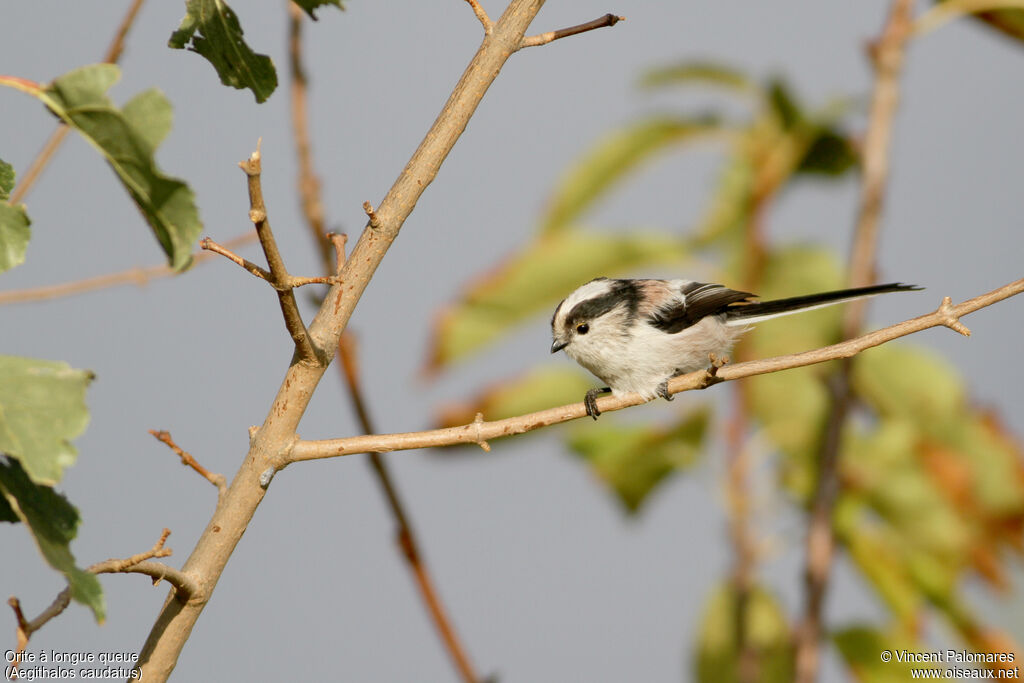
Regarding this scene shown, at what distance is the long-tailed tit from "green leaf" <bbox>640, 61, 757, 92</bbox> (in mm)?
727

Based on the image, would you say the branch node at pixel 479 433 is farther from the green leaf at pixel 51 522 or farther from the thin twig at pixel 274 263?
the green leaf at pixel 51 522

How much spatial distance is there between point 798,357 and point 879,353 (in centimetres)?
169

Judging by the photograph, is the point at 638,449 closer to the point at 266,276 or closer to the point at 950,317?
the point at 950,317

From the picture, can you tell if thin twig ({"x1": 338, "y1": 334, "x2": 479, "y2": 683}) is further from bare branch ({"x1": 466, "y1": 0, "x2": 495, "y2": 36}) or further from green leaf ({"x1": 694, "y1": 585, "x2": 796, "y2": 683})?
green leaf ({"x1": 694, "y1": 585, "x2": 796, "y2": 683})

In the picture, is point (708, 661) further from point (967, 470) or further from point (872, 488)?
point (967, 470)

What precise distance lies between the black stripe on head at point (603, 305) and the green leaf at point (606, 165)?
1.41ft

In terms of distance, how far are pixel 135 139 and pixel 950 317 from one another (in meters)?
1.15

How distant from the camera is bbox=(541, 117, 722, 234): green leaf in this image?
10.1ft

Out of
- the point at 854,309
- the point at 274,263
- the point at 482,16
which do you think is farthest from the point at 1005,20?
the point at 274,263

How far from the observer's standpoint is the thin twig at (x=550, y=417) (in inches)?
47.2

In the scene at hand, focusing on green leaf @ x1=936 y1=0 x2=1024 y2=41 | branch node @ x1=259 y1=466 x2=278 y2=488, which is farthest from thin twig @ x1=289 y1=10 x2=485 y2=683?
green leaf @ x1=936 y1=0 x2=1024 y2=41

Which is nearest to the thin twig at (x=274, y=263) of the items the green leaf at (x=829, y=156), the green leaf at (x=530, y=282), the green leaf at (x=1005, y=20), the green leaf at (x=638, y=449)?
the green leaf at (x=530, y=282)

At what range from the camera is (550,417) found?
144 cm

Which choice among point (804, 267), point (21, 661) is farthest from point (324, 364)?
point (804, 267)
